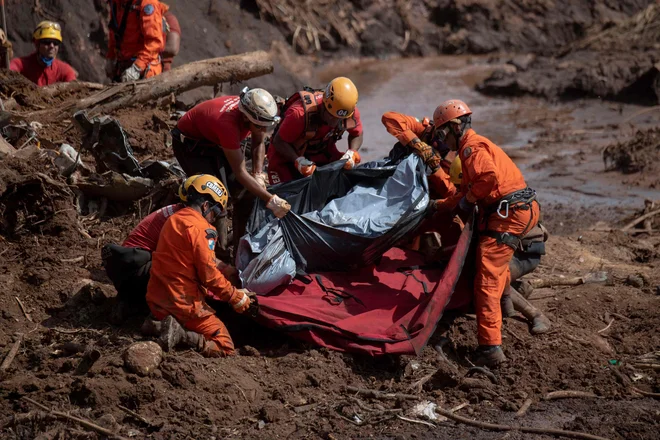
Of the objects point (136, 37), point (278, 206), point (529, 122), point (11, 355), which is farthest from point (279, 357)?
point (529, 122)

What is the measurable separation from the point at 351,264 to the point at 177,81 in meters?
3.97

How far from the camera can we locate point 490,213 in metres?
6.20

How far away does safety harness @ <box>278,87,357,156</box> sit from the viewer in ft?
22.9

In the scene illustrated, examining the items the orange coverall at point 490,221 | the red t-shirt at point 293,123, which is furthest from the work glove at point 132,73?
the orange coverall at point 490,221

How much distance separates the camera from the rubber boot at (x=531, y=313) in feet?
21.0

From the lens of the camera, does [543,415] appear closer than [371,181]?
Yes

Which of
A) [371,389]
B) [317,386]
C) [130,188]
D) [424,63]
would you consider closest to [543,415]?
[371,389]

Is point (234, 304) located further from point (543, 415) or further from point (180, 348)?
point (543, 415)

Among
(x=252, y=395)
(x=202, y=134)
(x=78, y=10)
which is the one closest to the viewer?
(x=252, y=395)

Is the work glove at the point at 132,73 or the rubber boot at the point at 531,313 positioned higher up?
the work glove at the point at 132,73

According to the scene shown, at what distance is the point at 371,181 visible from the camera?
7.00 meters

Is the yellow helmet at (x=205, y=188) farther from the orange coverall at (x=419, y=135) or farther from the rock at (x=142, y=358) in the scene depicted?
the orange coverall at (x=419, y=135)

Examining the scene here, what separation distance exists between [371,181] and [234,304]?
6.23 feet

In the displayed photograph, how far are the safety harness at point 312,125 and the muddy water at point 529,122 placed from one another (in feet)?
15.6
